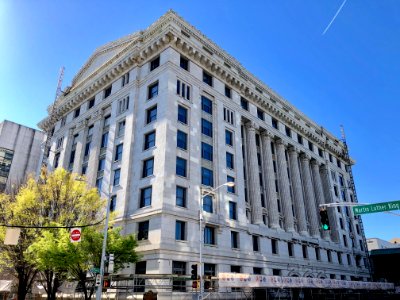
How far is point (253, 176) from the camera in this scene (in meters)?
48.4

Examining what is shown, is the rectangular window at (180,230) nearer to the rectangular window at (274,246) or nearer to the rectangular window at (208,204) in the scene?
the rectangular window at (208,204)

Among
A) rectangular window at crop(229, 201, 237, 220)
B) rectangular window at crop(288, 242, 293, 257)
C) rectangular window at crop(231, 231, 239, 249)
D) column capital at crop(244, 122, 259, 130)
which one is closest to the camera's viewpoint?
rectangular window at crop(231, 231, 239, 249)

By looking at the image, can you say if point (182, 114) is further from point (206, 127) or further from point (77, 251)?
point (77, 251)

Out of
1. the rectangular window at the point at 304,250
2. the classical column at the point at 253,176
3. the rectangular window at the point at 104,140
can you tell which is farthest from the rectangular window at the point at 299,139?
the rectangular window at the point at 104,140

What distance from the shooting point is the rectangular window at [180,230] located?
33203 mm

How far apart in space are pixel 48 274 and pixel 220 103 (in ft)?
96.4

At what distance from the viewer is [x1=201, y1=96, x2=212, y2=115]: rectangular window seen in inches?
1719

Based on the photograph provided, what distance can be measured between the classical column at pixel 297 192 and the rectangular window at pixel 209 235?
75.7 ft

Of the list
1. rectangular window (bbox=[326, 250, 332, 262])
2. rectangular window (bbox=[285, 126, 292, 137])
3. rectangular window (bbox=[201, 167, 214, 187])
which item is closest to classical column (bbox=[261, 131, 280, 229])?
rectangular window (bbox=[285, 126, 292, 137])

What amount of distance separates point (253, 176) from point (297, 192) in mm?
13313

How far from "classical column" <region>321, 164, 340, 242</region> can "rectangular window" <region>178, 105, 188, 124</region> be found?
40070 millimetres

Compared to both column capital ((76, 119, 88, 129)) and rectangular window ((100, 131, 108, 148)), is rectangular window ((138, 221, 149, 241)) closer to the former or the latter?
rectangular window ((100, 131, 108, 148))

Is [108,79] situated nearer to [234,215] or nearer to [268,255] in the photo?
Result: [234,215]

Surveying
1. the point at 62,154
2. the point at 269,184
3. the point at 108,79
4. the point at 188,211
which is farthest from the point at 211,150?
the point at 62,154
